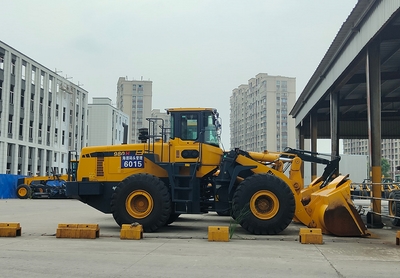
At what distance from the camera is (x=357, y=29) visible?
14.9 m

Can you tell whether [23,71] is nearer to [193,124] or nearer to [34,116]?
[34,116]

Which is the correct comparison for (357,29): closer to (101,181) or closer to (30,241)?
(101,181)

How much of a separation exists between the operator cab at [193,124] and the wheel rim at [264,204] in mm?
2073

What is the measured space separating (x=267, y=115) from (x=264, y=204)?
10097cm

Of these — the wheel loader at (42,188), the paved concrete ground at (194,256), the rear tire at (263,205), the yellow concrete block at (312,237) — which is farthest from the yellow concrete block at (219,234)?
the wheel loader at (42,188)

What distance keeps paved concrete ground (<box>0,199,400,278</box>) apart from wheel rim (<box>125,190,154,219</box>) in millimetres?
692

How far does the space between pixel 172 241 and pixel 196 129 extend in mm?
3375

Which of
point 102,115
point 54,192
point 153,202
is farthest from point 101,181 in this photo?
point 102,115

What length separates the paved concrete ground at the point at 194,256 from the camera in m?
7.07

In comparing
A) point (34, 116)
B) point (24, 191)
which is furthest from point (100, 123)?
point (24, 191)

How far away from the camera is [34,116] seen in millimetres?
50781

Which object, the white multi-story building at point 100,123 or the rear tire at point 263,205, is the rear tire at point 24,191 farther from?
the white multi-story building at point 100,123

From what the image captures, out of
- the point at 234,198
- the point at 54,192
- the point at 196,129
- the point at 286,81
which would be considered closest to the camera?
the point at 234,198

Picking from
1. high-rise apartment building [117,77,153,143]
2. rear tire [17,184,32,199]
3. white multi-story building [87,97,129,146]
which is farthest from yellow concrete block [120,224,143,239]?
high-rise apartment building [117,77,153,143]
